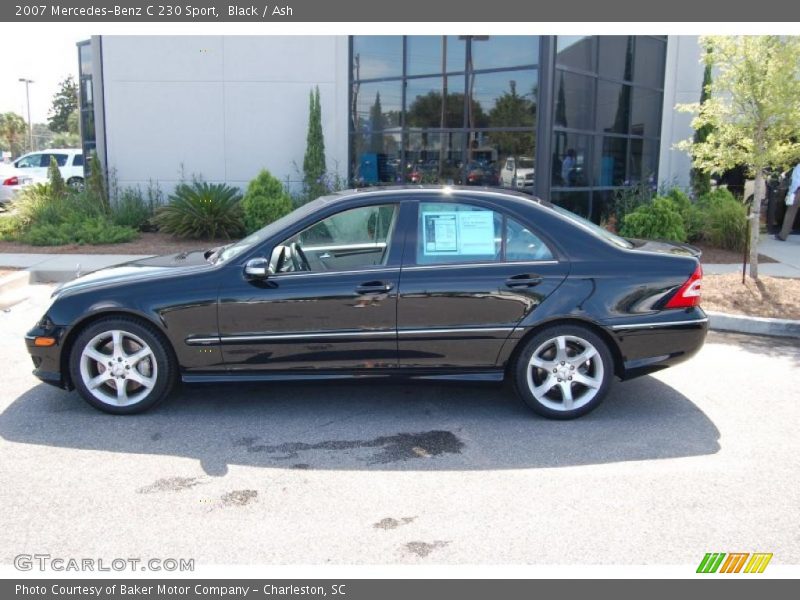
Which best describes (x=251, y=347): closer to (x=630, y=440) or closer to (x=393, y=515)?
(x=393, y=515)

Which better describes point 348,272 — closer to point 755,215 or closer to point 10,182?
point 755,215

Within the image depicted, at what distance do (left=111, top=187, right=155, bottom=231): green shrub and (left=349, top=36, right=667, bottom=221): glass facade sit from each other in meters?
4.21

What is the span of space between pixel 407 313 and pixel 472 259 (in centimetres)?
59

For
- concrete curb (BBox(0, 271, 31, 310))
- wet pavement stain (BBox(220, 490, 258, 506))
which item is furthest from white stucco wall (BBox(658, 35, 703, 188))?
wet pavement stain (BBox(220, 490, 258, 506))

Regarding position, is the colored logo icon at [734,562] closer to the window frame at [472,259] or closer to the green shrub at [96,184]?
the window frame at [472,259]

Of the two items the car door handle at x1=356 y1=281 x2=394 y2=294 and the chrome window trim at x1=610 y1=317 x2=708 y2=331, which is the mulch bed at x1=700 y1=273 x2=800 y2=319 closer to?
the chrome window trim at x1=610 y1=317 x2=708 y2=331

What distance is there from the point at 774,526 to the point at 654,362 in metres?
1.59

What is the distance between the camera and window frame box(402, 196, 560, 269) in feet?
16.3

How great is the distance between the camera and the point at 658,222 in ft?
37.4

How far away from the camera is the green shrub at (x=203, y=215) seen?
42.9 ft

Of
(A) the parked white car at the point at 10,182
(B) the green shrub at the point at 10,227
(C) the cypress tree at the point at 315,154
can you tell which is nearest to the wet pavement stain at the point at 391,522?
(C) the cypress tree at the point at 315,154

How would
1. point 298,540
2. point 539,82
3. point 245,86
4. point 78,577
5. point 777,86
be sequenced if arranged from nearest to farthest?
1. point 78,577
2. point 298,540
3. point 777,86
4. point 539,82
5. point 245,86

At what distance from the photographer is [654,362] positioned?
501cm

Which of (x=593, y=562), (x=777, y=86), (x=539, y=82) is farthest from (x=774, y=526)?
(x=539, y=82)
